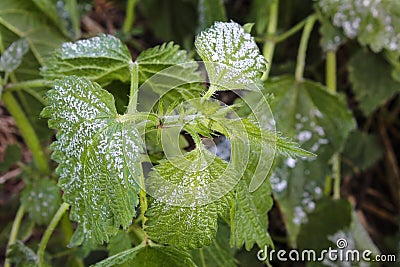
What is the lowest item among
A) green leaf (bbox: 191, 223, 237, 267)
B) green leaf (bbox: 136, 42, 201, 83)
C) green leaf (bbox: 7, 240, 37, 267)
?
green leaf (bbox: 191, 223, 237, 267)

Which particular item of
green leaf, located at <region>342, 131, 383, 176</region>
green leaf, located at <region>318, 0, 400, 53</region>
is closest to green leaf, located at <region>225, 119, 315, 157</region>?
green leaf, located at <region>318, 0, 400, 53</region>

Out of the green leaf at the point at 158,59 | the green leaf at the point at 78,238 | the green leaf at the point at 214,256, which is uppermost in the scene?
the green leaf at the point at 158,59

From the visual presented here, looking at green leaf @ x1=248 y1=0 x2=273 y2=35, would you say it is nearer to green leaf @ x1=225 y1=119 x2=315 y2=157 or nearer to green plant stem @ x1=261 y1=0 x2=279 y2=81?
green plant stem @ x1=261 y1=0 x2=279 y2=81

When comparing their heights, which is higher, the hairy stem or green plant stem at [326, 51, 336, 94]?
the hairy stem

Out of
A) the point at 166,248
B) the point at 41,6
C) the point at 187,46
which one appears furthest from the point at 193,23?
the point at 166,248

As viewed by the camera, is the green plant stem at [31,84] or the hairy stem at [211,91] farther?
the green plant stem at [31,84]

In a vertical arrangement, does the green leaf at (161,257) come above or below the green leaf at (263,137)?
below

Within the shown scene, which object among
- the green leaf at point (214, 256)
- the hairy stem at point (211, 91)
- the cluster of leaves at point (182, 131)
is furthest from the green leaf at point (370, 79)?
the hairy stem at point (211, 91)

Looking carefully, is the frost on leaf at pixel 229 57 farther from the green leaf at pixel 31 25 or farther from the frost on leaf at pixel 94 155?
→ the green leaf at pixel 31 25

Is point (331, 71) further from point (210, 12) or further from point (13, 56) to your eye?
point (13, 56)
